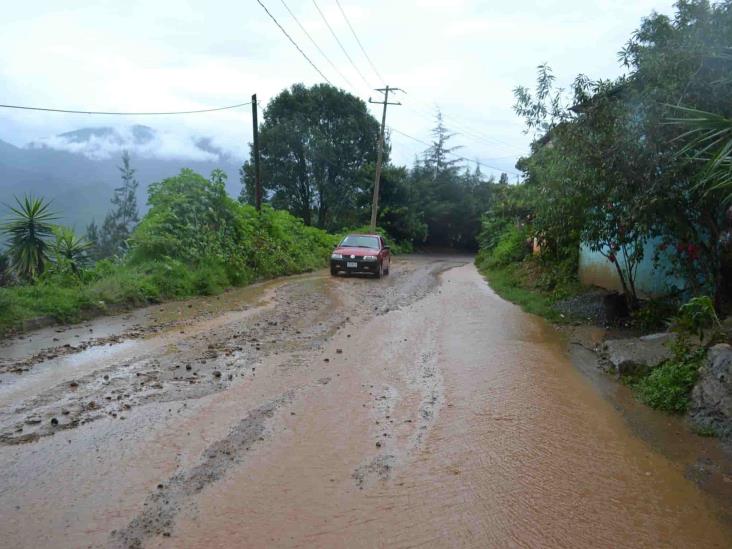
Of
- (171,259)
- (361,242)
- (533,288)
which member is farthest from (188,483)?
(361,242)

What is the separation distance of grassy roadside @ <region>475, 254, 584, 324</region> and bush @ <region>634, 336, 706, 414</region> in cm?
492

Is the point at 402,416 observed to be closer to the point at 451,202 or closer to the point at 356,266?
the point at 356,266

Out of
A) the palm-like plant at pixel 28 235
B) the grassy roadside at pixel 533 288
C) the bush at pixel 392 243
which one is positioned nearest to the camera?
the palm-like plant at pixel 28 235

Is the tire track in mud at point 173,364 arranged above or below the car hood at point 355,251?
below

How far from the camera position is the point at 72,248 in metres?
12.9

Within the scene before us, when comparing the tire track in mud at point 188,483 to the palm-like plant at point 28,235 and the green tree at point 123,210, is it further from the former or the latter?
the green tree at point 123,210

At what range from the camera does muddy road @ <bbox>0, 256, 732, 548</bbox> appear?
352 centimetres

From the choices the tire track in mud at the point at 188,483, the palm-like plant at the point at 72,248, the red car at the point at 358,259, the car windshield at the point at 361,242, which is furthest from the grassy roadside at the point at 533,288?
the palm-like plant at the point at 72,248

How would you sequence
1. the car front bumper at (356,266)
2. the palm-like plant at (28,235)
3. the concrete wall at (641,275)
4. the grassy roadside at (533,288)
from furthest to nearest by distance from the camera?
the car front bumper at (356,266)
the grassy roadside at (533,288)
the palm-like plant at (28,235)
the concrete wall at (641,275)

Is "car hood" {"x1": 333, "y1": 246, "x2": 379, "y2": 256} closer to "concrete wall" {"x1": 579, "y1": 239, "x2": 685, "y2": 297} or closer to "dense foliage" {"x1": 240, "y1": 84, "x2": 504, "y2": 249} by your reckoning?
"concrete wall" {"x1": 579, "y1": 239, "x2": 685, "y2": 297}

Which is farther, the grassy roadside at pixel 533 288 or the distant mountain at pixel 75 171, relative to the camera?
the distant mountain at pixel 75 171

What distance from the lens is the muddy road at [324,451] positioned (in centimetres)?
352

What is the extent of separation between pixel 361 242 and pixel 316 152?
23.6 m

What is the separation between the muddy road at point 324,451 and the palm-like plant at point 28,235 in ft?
15.7
